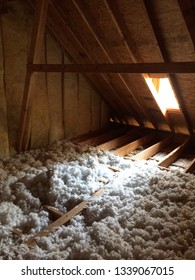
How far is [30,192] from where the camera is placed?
2.51m

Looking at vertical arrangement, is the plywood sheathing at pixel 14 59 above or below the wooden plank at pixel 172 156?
above

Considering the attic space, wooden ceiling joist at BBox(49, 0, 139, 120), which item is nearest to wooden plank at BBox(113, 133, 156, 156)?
the attic space

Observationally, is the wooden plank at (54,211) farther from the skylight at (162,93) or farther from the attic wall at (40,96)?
the skylight at (162,93)

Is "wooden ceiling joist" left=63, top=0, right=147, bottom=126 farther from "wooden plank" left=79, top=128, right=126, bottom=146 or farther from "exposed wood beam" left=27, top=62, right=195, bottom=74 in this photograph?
"exposed wood beam" left=27, top=62, right=195, bottom=74

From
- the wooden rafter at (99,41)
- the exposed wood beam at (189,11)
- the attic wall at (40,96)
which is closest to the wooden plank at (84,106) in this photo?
the attic wall at (40,96)

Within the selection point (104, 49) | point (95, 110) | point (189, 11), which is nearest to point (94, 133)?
point (95, 110)

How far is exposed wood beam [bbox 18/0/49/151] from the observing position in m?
2.67

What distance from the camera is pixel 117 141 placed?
407cm

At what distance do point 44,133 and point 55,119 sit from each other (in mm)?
281

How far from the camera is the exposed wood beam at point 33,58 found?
267cm

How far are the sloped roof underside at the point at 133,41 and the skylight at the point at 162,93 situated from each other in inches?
3.0
